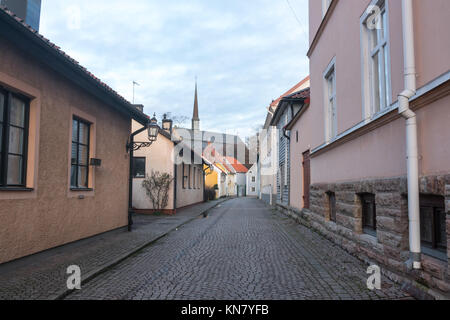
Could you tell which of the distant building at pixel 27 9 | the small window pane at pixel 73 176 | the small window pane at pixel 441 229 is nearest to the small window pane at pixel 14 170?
the small window pane at pixel 73 176

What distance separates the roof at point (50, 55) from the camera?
537 cm

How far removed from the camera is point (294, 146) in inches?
611

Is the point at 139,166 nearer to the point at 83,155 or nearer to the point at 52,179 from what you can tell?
the point at 83,155

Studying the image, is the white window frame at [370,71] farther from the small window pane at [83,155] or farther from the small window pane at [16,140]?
the small window pane at [83,155]

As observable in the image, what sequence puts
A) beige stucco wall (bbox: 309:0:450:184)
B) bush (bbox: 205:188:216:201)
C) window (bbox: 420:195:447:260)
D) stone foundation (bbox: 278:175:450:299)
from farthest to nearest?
bush (bbox: 205:188:216:201), window (bbox: 420:195:447:260), beige stucco wall (bbox: 309:0:450:184), stone foundation (bbox: 278:175:450:299)

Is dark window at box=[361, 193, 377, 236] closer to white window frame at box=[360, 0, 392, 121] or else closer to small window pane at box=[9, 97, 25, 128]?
white window frame at box=[360, 0, 392, 121]

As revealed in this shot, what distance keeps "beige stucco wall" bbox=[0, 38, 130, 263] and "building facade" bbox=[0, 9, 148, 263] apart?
0.02 metres

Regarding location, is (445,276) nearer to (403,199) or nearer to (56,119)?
(403,199)

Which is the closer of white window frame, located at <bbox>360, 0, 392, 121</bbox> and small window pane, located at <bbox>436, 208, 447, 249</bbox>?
small window pane, located at <bbox>436, 208, 447, 249</bbox>

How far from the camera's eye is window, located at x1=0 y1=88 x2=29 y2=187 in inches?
231

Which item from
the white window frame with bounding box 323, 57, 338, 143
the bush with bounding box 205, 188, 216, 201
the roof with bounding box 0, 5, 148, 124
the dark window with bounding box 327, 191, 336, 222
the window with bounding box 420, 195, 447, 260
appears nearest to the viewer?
the window with bounding box 420, 195, 447, 260

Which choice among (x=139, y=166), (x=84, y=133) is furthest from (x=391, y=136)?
(x=139, y=166)

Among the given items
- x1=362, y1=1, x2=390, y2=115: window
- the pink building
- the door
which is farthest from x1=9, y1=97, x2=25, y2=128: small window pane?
the door

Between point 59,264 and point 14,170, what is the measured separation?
5.67 feet
